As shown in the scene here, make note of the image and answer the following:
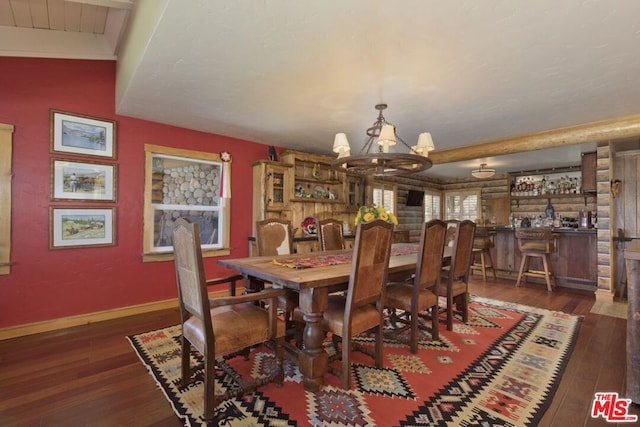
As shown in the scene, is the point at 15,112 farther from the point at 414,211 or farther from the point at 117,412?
the point at 414,211

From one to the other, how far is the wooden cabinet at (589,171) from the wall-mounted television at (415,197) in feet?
12.1

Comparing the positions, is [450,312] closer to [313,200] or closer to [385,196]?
[313,200]

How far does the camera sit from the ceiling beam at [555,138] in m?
3.53

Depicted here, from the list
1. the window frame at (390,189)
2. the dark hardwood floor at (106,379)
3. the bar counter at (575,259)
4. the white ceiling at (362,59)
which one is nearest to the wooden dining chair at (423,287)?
the dark hardwood floor at (106,379)

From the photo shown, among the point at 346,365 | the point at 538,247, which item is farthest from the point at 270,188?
the point at 538,247

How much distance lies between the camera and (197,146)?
4.15m

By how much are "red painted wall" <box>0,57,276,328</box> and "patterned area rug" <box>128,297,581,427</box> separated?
3.22 feet

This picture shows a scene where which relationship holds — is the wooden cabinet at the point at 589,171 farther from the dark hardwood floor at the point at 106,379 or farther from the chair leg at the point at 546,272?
the dark hardwood floor at the point at 106,379

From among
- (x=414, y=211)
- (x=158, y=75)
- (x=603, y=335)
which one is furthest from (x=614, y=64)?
(x=414, y=211)

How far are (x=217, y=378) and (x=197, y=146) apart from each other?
10.2ft

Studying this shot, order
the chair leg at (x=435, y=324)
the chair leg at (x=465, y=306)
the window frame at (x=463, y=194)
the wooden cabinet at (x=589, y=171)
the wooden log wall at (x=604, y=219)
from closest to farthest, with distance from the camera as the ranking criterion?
1. the chair leg at (x=435, y=324)
2. the chair leg at (x=465, y=306)
3. the wooden log wall at (x=604, y=219)
4. the wooden cabinet at (x=589, y=171)
5. the window frame at (x=463, y=194)

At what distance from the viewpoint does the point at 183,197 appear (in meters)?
4.07

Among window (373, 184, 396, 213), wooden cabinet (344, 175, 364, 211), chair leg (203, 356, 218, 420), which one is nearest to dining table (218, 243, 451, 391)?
chair leg (203, 356, 218, 420)

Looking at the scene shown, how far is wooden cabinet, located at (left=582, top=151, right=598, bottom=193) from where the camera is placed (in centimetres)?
466
